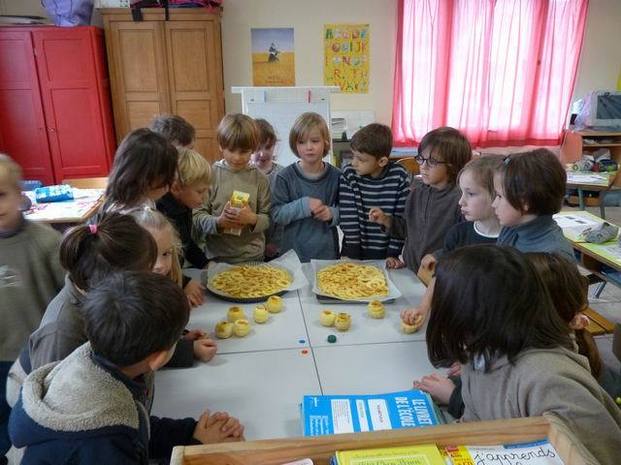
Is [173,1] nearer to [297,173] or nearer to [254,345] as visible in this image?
[297,173]

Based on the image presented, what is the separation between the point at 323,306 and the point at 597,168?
4.03 m

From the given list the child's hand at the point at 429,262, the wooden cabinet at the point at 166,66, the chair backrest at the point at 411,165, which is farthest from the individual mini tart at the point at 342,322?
the wooden cabinet at the point at 166,66

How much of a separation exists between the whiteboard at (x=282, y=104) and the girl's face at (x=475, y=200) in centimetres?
297

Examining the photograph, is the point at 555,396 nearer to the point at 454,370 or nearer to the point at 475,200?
the point at 454,370

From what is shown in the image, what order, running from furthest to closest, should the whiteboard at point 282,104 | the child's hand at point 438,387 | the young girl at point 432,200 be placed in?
the whiteboard at point 282,104 < the young girl at point 432,200 < the child's hand at point 438,387

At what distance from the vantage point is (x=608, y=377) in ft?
5.31

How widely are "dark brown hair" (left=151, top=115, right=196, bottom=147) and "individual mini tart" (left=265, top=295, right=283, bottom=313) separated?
1.24 m

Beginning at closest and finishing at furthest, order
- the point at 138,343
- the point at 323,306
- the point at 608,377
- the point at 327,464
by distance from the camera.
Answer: the point at 327,464
the point at 138,343
the point at 608,377
the point at 323,306

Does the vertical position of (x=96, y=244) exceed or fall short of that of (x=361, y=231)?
it exceeds it

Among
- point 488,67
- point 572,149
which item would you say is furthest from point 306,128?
point 572,149

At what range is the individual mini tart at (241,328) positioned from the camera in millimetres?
1535

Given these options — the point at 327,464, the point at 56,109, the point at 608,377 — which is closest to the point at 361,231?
the point at 608,377

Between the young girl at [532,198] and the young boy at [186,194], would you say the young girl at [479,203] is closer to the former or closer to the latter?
the young girl at [532,198]

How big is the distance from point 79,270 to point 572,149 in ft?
18.6
